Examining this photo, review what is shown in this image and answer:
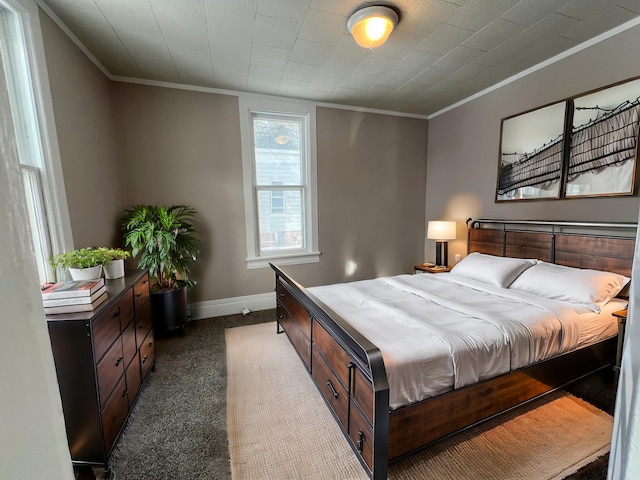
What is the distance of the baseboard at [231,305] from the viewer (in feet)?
11.3

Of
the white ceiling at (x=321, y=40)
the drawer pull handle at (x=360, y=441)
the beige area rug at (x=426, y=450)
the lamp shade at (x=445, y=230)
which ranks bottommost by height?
the beige area rug at (x=426, y=450)

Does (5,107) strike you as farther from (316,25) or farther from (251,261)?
(251,261)

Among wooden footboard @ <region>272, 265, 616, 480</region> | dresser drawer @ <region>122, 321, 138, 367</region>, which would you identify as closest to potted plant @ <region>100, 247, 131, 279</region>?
dresser drawer @ <region>122, 321, 138, 367</region>

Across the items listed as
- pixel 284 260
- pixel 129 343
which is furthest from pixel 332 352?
pixel 284 260

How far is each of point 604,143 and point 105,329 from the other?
381 cm

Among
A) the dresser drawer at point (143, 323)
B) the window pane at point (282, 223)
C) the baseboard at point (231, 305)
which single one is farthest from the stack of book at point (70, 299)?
Answer: the window pane at point (282, 223)

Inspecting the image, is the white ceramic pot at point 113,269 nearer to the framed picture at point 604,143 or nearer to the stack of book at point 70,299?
the stack of book at point 70,299

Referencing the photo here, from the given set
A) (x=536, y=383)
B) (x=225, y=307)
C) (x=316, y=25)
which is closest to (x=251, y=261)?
(x=225, y=307)

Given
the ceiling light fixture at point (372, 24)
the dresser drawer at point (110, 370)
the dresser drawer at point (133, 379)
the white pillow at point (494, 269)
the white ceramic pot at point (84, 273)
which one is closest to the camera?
the dresser drawer at point (110, 370)

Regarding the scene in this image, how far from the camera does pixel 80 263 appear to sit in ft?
5.69

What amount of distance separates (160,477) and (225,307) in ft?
7.11

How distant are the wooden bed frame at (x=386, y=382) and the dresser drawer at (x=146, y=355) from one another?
1.13 metres

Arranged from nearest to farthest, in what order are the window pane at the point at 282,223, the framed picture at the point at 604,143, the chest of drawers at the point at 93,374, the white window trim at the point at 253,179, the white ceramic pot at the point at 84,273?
the chest of drawers at the point at 93,374 < the white ceramic pot at the point at 84,273 < the framed picture at the point at 604,143 < the white window trim at the point at 253,179 < the window pane at the point at 282,223

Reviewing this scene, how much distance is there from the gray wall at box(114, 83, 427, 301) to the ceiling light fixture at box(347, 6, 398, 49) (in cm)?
163
